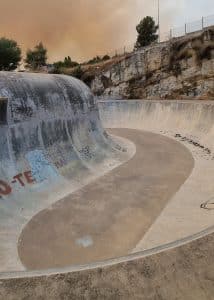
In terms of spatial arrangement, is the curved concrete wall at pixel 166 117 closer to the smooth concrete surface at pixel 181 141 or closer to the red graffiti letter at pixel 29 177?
the smooth concrete surface at pixel 181 141

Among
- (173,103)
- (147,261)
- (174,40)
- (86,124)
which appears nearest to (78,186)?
(86,124)

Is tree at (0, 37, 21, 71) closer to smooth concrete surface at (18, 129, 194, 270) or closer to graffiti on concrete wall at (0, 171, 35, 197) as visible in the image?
smooth concrete surface at (18, 129, 194, 270)

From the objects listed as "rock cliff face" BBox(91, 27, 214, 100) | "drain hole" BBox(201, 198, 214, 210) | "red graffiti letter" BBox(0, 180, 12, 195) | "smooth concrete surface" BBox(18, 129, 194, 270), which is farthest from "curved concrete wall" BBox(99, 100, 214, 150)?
"red graffiti letter" BBox(0, 180, 12, 195)

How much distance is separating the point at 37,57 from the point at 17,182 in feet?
169

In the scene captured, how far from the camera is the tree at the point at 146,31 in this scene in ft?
184


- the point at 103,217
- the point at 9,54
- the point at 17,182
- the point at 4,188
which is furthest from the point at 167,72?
the point at 4,188

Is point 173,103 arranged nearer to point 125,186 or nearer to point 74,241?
point 125,186

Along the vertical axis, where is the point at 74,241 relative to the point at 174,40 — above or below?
below

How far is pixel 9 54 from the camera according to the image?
159 feet

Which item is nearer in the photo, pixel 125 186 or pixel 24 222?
pixel 24 222

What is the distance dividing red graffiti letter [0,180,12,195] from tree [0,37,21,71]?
3751 centimetres

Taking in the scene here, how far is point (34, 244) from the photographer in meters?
11.7

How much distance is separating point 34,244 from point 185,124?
2152 cm

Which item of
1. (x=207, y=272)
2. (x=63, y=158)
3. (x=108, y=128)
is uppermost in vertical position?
(x=207, y=272)
